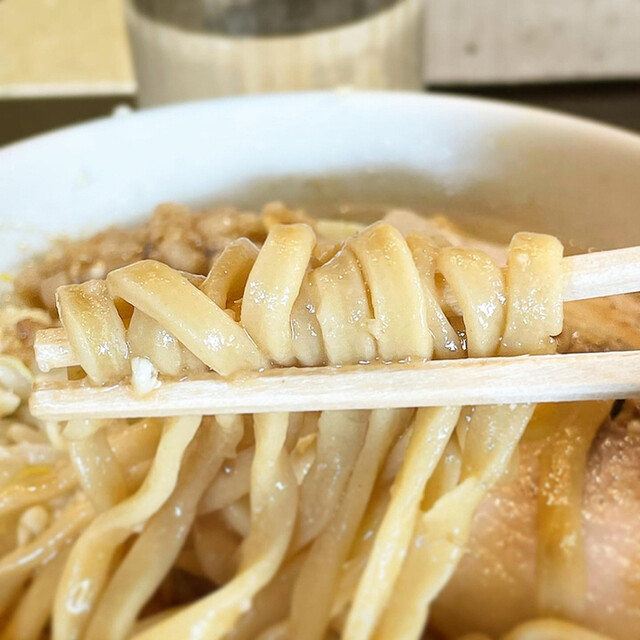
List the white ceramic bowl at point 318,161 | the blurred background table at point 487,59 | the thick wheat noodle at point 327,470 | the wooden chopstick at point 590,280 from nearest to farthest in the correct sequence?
the wooden chopstick at point 590,280 < the thick wheat noodle at point 327,470 < the white ceramic bowl at point 318,161 < the blurred background table at point 487,59

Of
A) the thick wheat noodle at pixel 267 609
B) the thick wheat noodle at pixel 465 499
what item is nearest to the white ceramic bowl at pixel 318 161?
the thick wheat noodle at pixel 465 499

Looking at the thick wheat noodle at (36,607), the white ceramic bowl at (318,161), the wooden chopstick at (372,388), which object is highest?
the white ceramic bowl at (318,161)

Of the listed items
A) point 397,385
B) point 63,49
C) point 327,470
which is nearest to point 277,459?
point 327,470

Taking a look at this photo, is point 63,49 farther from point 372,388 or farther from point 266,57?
point 372,388

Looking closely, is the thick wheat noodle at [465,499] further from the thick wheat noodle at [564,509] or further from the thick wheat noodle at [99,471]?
the thick wheat noodle at [99,471]

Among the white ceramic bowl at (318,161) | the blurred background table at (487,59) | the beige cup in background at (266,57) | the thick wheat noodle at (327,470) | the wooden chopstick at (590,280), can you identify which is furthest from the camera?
the blurred background table at (487,59)

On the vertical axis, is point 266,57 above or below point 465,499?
above

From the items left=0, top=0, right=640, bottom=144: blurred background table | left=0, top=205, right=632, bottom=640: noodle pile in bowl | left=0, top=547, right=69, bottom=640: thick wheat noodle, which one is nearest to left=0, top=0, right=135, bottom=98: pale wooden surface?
left=0, top=0, right=640, bottom=144: blurred background table
